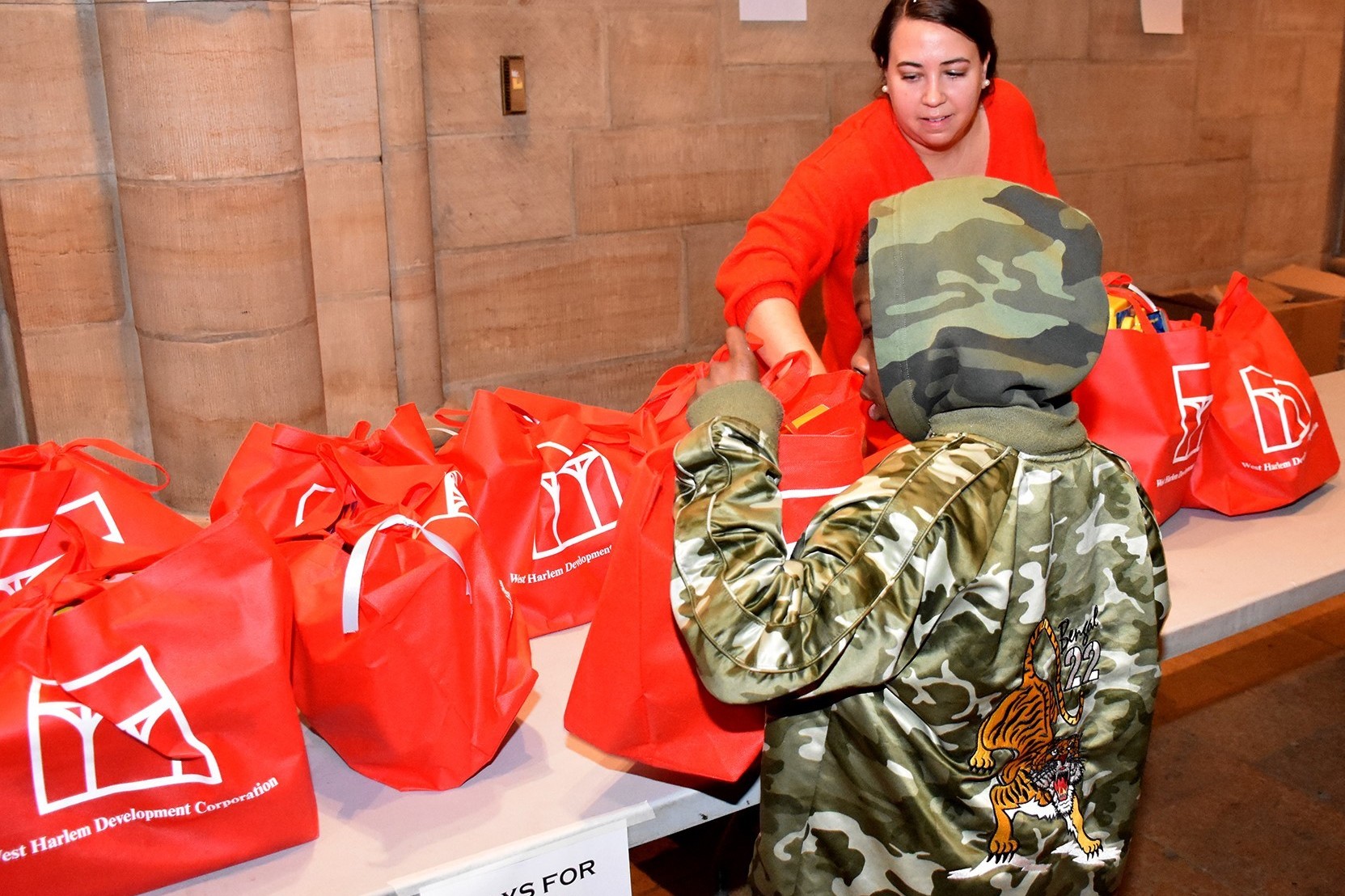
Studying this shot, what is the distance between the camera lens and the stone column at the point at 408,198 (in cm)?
325

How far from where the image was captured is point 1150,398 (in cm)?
195

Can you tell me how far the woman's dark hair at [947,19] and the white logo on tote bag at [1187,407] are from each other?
77cm

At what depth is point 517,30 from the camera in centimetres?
349

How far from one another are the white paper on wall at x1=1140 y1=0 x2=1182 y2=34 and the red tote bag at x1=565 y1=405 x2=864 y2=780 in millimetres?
4269

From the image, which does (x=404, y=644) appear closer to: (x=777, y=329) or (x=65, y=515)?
(x=65, y=515)

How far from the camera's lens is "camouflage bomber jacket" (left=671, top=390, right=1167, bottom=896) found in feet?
3.84

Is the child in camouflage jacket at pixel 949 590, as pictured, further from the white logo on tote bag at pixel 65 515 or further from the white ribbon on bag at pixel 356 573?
the white logo on tote bag at pixel 65 515

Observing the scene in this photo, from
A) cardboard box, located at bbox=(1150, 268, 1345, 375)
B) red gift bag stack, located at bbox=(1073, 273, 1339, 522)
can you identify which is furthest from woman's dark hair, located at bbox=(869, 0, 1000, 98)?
cardboard box, located at bbox=(1150, 268, 1345, 375)

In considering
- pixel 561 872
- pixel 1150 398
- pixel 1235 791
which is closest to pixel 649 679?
pixel 561 872

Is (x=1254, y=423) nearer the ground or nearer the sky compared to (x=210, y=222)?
nearer the ground

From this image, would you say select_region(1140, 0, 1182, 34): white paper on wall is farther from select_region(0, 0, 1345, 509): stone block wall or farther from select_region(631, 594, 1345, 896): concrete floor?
select_region(631, 594, 1345, 896): concrete floor

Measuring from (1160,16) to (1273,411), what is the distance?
3.35m

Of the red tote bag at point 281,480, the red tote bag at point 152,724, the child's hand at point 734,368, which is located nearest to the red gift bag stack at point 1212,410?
the child's hand at point 734,368

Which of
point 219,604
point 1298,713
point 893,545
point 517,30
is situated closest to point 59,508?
point 219,604
